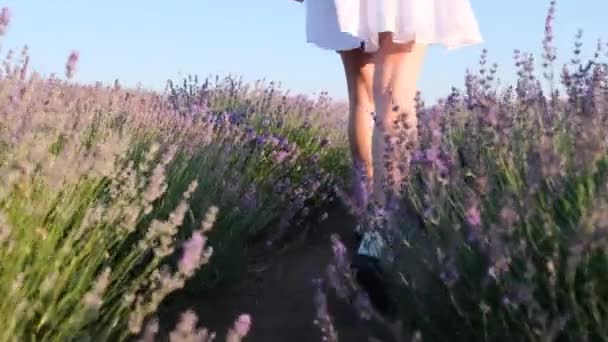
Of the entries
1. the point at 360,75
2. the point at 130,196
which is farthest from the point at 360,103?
the point at 130,196

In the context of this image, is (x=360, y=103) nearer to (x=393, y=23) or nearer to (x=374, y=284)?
(x=393, y=23)

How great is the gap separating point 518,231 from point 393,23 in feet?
3.34

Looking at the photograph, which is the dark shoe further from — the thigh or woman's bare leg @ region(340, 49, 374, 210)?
the thigh

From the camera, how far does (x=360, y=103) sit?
2.87 metres

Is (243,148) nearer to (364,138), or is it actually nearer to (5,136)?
(364,138)

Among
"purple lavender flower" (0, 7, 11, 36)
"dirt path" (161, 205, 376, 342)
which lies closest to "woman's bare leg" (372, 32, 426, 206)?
"dirt path" (161, 205, 376, 342)

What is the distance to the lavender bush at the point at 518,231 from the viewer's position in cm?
139

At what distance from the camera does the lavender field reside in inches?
58.7

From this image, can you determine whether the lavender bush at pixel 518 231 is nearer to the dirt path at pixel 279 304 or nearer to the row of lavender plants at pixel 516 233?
the row of lavender plants at pixel 516 233

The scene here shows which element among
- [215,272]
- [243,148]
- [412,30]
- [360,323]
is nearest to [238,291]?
[215,272]

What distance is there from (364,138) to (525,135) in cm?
71

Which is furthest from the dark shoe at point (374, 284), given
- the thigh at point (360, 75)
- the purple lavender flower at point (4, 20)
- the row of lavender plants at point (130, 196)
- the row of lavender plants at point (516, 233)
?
the purple lavender flower at point (4, 20)

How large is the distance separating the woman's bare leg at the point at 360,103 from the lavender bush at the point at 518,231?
0.35 meters

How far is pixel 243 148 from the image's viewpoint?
3732 mm
